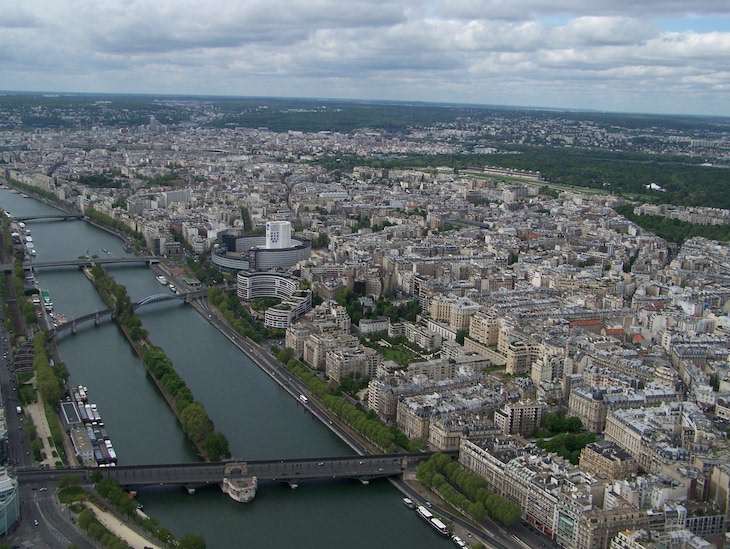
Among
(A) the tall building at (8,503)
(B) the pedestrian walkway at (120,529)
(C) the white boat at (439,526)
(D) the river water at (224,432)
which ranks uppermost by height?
(A) the tall building at (8,503)

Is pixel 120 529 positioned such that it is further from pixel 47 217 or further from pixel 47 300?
pixel 47 217

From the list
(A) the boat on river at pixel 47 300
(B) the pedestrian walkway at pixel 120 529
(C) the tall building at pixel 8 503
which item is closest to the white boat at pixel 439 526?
(B) the pedestrian walkway at pixel 120 529

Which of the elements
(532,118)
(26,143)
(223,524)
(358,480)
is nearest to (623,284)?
(358,480)

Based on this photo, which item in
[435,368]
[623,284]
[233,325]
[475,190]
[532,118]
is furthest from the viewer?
[532,118]

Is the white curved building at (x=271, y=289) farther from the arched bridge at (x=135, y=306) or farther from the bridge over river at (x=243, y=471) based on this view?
the bridge over river at (x=243, y=471)

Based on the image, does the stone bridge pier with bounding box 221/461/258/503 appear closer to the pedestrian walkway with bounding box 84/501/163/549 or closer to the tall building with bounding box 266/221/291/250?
the pedestrian walkway with bounding box 84/501/163/549

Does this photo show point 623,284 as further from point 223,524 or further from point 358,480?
point 223,524
